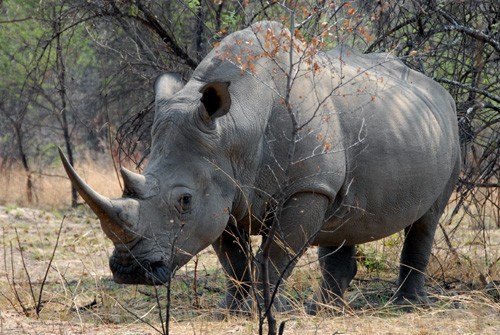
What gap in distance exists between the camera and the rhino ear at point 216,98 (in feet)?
18.5

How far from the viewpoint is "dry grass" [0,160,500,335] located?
5406 mm

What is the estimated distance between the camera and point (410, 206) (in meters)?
6.80

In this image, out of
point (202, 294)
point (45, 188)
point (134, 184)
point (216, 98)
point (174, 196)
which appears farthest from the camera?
point (45, 188)

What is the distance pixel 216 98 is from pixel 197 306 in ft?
4.84

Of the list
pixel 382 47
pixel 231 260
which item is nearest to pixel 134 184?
pixel 231 260

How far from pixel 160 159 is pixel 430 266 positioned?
11.0 feet

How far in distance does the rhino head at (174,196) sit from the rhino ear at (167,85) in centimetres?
4

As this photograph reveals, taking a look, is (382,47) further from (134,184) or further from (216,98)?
(134,184)

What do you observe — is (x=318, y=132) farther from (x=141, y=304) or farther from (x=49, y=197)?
(x=49, y=197)

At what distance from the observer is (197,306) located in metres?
6.44

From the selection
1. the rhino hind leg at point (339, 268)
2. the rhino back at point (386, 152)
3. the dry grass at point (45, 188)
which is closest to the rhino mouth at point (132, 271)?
the rhino back at point (386, 152)

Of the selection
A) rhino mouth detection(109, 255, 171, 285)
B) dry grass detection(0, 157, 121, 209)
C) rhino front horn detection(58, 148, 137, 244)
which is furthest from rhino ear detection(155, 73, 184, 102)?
dry grass detection(0, 157, 121, 209)

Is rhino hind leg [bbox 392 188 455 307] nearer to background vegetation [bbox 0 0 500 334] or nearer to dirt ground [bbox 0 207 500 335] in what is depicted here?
dirt ground [bbox 0 207 500 335]

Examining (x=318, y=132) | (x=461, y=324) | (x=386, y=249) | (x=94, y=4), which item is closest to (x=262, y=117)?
(x=318, y=132)
